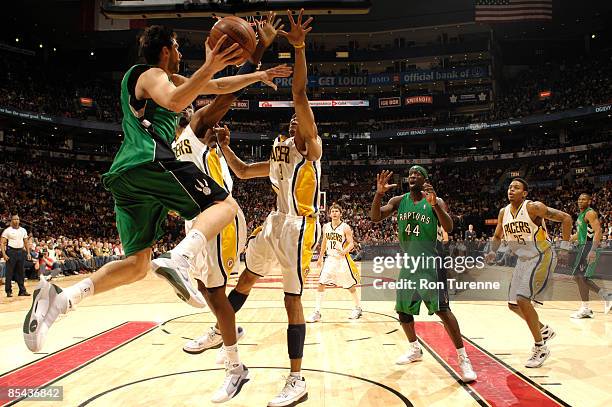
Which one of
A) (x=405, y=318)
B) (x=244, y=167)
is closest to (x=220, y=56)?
(x=244, y=167)

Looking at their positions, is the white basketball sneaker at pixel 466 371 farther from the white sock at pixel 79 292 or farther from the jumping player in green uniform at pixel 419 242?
the white sock at pixel 79 292

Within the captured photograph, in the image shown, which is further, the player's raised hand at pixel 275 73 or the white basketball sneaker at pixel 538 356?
the white basketball sneaker at pixel 538 356

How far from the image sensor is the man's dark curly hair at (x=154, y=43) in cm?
327

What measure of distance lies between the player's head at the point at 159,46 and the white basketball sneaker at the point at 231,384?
240cm

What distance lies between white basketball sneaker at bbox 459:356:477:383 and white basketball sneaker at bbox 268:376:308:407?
1779 millimetres

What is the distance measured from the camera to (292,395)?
3.84 meters

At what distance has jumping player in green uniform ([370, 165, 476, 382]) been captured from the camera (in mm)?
5066

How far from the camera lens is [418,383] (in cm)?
466

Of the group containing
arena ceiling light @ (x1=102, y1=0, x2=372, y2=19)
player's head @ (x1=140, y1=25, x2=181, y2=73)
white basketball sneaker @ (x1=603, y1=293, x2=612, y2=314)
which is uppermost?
arena ceiling light @ (x1=102, y1=0, x2=372, y2=19)

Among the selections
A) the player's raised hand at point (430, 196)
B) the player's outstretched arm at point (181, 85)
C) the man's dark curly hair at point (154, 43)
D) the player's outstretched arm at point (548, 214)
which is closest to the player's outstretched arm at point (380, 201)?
the player's raised hand at point (430, 196)

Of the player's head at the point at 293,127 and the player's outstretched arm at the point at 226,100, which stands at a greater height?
the player's outstretched arm at the point at 226,100

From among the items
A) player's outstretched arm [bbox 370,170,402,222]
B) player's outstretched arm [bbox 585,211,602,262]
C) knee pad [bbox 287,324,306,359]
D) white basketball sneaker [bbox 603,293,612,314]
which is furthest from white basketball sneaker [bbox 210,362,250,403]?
white basketball sneaker [bbox 603,293,612,314]

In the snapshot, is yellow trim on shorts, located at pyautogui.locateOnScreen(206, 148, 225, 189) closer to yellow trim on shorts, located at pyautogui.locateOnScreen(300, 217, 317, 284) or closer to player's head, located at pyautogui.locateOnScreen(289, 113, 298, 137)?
player's head, located at pyautogui.locateOnScreen(289, 113, 298, 137)

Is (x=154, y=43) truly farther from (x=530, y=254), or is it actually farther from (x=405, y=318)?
(x=530, y=254)
